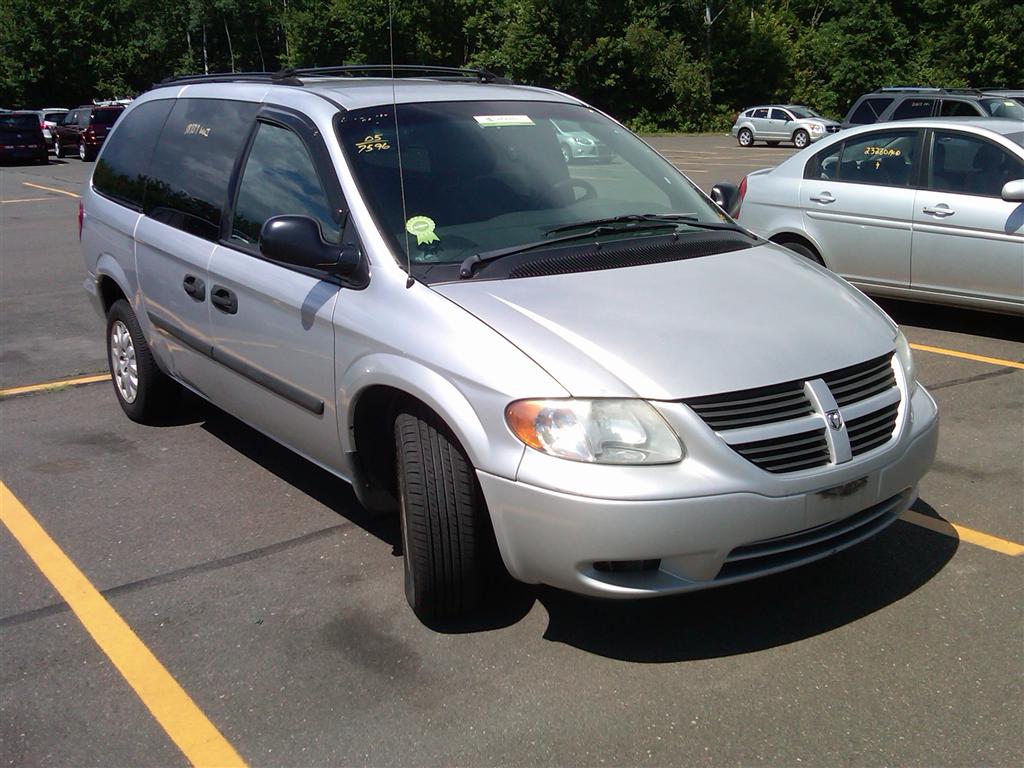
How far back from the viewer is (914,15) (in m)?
47.0

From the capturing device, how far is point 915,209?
7789 millimetres

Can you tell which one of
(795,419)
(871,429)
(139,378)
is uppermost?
(795,419)

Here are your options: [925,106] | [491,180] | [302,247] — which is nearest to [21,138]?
[925,106]

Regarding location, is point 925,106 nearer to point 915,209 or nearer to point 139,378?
point 915,209

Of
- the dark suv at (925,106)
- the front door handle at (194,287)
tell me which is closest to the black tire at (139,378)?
the front door handle at (194,287)

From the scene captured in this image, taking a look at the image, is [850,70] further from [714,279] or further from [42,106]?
[714,279]

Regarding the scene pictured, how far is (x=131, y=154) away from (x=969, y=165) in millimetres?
5663

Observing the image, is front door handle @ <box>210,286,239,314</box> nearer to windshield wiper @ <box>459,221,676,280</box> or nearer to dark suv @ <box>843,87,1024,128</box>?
windshield wiper @ <box>459,221,676,280</box>

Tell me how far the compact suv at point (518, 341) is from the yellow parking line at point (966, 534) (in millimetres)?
741

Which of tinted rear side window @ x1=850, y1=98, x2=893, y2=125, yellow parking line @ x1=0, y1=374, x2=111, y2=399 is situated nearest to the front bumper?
yellow parking line @ x1=0, y1=374, x2=111, y2=399

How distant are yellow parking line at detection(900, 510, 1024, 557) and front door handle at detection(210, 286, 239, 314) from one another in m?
2.90

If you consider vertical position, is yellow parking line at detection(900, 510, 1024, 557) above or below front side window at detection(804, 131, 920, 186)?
below

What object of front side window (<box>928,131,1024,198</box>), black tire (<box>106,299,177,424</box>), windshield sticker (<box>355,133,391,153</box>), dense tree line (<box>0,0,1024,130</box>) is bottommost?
black tire (<box>106,299,177,424</box>)

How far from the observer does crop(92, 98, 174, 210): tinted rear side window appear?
571 centimetres
